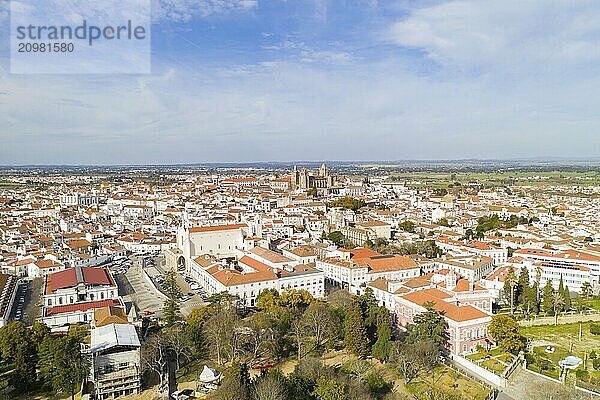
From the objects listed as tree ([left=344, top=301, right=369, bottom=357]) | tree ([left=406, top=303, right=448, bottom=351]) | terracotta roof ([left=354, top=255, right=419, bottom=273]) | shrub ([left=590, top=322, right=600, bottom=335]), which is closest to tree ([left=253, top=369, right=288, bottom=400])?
tree ([left=344, top=301, right=369, bottom=357])

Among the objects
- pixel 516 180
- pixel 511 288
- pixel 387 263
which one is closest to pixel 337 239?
pixel 387 263

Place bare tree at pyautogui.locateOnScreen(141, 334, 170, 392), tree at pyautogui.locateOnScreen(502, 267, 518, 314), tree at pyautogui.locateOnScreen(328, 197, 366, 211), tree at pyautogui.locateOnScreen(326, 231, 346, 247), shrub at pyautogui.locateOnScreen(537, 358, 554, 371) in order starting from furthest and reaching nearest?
tree at pyautogui.locateOnScreen(328, 197, 366, 211)
tree at pyautogui.locateOnScreen(326, 231, 346, 247)
tree at pyautogui.locateOnScreen(502, 267, 518, 314)
shrub at pyautogui.locateOnScreen(537, 358, 554, 371)
bare tree at pyautogui.locateOnScreen(141, 334, 170, 392)

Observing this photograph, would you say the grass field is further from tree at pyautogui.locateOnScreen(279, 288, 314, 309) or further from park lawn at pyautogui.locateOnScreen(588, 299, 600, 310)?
tree at pyautogui.locateOnScreen(279, 288, 314, 309)

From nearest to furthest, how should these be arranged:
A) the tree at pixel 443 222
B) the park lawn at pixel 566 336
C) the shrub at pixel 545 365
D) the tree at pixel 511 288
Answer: the shrub at pixel 545 365, the park lawn at pixel 566 336, the tree at pixel 511 288, the tree at pixel 443 222

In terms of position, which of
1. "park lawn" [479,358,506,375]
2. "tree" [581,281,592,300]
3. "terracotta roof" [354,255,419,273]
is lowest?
"park lawn" [479,358,506,375]

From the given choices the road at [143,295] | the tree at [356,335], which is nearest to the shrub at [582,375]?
the tree at [356,335]

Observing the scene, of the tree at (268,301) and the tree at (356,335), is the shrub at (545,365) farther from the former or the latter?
the tree at (268,301)

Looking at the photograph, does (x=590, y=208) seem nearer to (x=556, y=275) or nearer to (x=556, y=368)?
(x=556, y=275)
